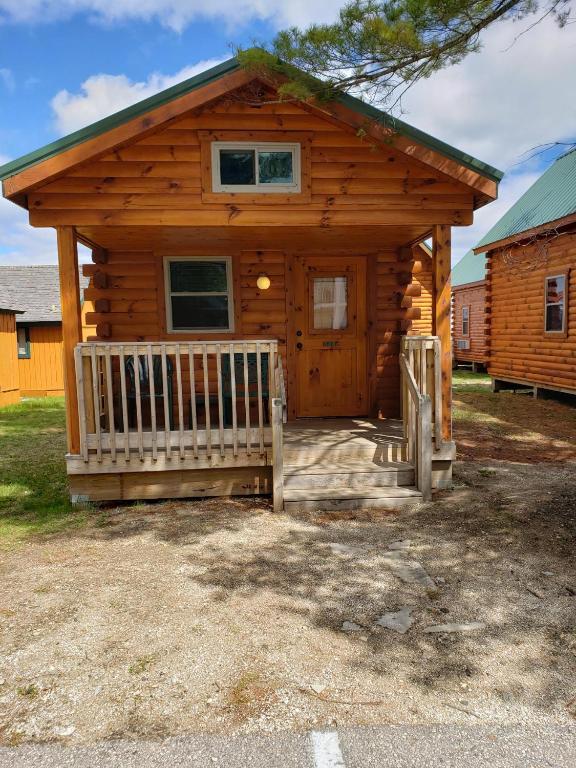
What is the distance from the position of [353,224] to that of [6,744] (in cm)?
536

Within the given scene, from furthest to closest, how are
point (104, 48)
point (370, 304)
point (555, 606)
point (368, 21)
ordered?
point (104, 48), point (370, 304), point (368, 21), point (555, 606)

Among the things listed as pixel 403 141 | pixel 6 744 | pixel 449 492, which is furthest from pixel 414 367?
pixel 6 744

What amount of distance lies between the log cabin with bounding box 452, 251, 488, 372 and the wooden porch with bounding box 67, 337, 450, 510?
1685 cm

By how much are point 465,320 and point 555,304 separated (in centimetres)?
1074

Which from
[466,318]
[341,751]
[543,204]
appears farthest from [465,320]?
[341,751]

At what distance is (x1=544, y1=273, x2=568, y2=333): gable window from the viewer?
12.6 metres

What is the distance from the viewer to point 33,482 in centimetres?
714

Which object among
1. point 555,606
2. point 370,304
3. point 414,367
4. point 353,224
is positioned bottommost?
point 555,606

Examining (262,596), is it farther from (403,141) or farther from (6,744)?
(403,141)

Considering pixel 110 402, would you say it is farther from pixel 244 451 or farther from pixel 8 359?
pixel 8 359

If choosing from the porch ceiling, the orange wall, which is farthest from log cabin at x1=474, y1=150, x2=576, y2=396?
the orange wall

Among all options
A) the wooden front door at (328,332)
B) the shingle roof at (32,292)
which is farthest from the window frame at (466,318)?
the wooden front door at (328,332)

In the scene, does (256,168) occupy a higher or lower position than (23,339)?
higher

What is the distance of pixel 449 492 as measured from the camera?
6090mm
